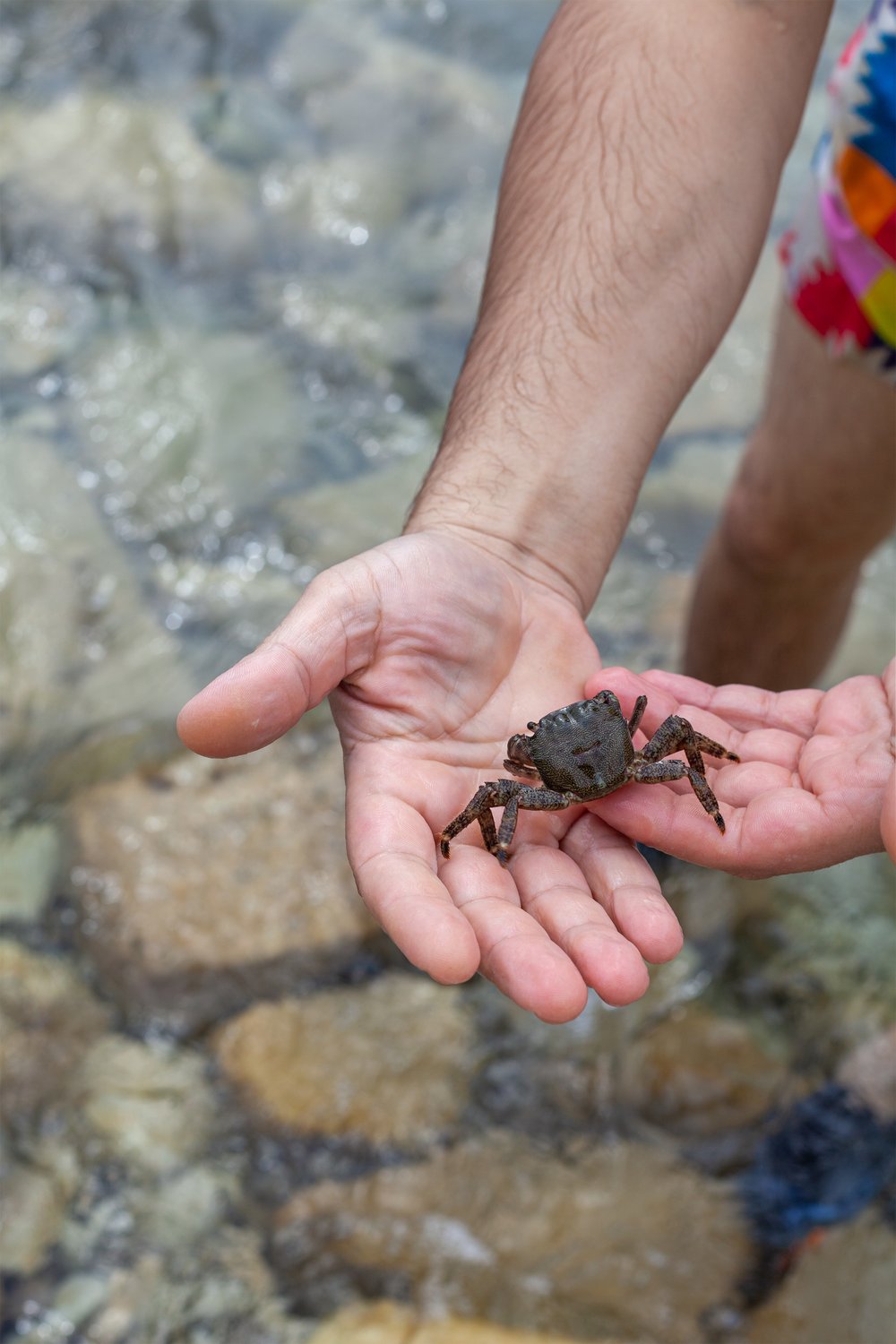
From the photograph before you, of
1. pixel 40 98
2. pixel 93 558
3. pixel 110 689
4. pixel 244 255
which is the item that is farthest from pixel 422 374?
pixel 40 98

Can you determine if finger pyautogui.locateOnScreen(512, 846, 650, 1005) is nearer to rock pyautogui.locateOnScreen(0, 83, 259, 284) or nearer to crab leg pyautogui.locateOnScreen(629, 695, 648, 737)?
crab leg pyautogui.locateOnScreen(629, 695, 648, 737)

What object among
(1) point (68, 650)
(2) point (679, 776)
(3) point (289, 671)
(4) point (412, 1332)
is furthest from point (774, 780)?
(1) point (68, 650)

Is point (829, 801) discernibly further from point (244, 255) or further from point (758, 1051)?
point (244, 255)

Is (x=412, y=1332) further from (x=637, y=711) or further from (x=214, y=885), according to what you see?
(x=637, y=711)

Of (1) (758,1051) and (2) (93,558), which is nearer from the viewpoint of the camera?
(1) (758,1051)

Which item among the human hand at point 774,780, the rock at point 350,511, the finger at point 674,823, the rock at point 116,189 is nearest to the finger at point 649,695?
the human hand at point 774,780

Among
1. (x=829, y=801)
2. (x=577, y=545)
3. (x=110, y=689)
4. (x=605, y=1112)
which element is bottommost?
(x=110, y=689)
